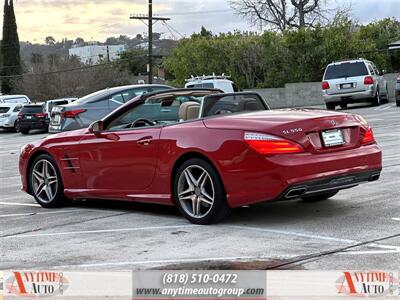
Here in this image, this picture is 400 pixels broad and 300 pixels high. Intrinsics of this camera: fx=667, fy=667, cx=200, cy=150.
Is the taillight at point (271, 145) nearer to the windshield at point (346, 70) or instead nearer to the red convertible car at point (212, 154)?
the red convertible car at point (212, 154)

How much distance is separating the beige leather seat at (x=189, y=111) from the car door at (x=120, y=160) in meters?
0.38

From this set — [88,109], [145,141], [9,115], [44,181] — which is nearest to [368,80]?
[88,109]

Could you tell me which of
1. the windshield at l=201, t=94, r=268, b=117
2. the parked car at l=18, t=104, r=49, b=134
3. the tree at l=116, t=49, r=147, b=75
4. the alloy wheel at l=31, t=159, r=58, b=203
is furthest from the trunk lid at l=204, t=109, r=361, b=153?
the tree at l=116, t=49, r=147, b=75

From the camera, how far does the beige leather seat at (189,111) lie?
7.50 metres

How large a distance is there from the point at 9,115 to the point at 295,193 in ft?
98.4

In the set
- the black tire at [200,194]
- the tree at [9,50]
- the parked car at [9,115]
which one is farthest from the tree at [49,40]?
the black tire at [200,194]

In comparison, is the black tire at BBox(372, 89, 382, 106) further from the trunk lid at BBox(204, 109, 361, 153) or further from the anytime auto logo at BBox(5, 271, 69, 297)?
the anytime auto logo at BBox(5, 271, 69, 297)

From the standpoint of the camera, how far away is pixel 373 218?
6898 millimetres

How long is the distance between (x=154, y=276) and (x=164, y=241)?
2.32 m

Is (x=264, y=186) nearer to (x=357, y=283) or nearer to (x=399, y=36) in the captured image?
(x=357, y=283)

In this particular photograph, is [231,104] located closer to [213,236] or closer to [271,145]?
[271,145]

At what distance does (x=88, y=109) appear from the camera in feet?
47.8

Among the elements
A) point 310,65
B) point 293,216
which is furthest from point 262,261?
point 310,65

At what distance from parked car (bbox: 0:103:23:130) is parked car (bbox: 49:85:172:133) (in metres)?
20.2
